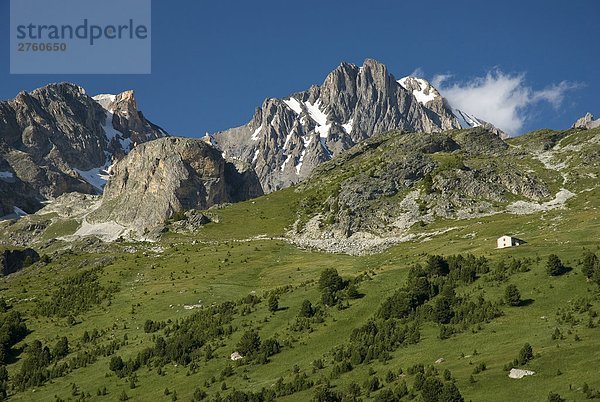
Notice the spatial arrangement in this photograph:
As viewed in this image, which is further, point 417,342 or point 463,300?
point 463,300

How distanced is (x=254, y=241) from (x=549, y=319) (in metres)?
102

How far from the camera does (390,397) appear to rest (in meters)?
57.0

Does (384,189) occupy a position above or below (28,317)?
above

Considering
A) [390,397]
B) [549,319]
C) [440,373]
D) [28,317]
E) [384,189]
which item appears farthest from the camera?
[384,189]

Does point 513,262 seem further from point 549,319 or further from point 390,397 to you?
point 390,397

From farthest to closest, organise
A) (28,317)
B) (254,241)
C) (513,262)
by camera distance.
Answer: (254,241) < (28,317) < (513,262)

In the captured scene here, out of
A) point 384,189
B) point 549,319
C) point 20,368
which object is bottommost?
point 20,368

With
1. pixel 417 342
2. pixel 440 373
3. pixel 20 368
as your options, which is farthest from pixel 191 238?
pixel 440 373

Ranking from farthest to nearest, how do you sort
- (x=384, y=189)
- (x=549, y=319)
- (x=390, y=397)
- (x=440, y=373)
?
1. (x=384, y=189)
2. (x=549, y=319)
3. (x=440, y=373)
4. (x=390, y=397)

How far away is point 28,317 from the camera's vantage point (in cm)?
11438

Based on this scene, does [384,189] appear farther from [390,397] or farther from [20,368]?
[390,397]

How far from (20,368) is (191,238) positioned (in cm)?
9403

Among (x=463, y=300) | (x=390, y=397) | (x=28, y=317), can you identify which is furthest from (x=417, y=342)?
(x=28, y=317)

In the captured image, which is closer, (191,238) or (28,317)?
(28,317)
